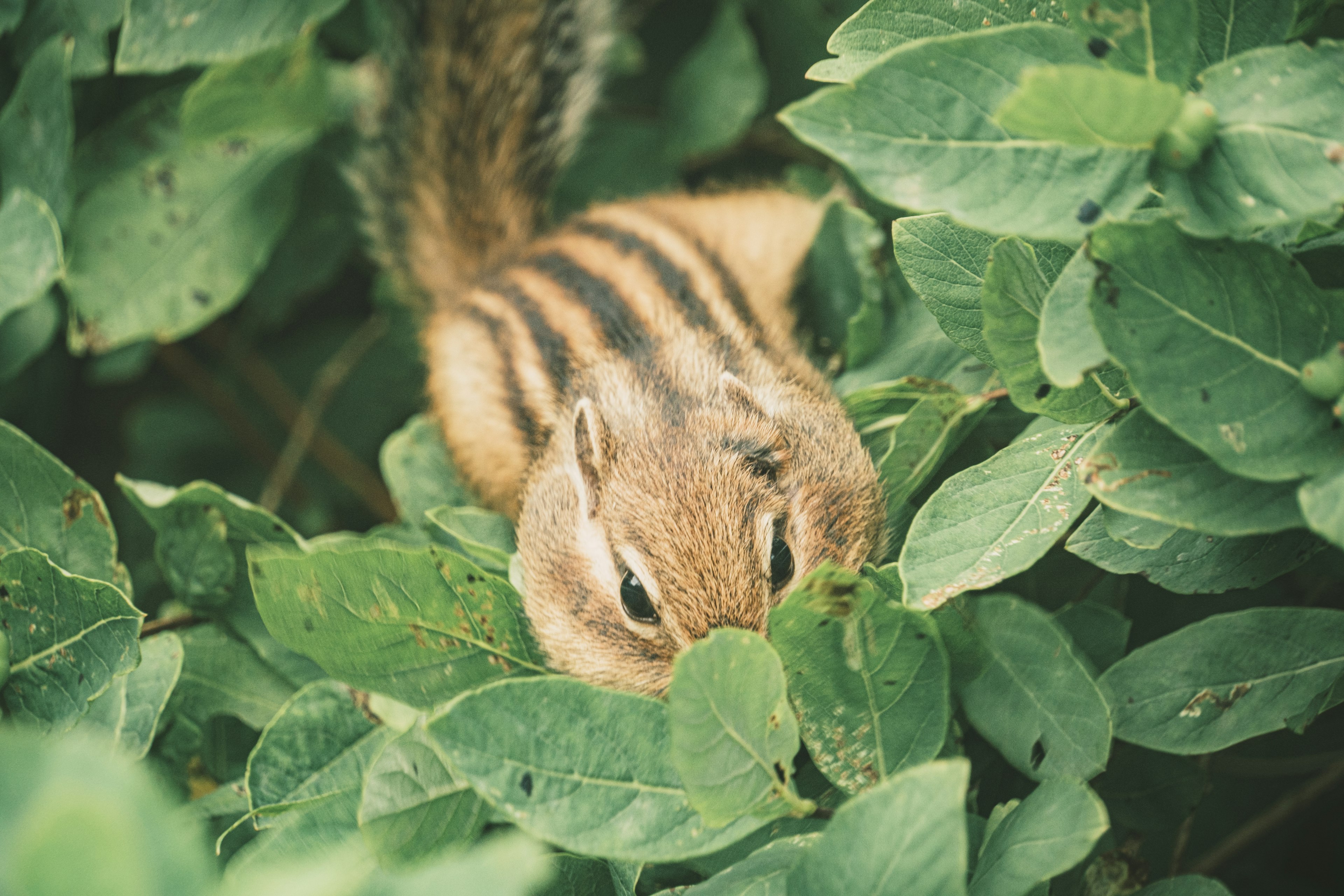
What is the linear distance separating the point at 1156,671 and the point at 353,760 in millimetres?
1031

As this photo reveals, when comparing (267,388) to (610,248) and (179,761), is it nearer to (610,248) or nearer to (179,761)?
(610,248)

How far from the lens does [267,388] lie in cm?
266

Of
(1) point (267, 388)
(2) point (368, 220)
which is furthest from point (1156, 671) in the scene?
(1) point (267, 388)

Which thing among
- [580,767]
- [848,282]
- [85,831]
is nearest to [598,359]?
[848,282]

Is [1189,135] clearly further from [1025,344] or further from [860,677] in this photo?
[860,677]

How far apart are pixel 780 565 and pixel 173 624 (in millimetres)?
977

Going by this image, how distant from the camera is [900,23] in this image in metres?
1.14

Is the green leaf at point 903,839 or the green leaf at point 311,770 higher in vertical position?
the green leaf at point 903,839

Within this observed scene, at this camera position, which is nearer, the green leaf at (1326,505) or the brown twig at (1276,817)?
the green leaf at (1326,505)

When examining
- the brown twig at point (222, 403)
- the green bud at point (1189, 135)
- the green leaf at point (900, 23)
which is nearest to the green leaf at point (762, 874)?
the green bud at point (1189, 135)

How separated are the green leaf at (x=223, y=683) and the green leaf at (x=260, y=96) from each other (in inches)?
42.0

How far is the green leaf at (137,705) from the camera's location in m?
1.28

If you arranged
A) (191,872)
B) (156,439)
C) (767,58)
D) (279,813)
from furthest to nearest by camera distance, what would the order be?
(156,439) < (767,58) < (279,813) < (191,872)

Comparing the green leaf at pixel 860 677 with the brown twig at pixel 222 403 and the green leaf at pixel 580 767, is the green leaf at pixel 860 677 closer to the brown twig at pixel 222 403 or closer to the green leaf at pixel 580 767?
the green leaf at pixel 580 767
